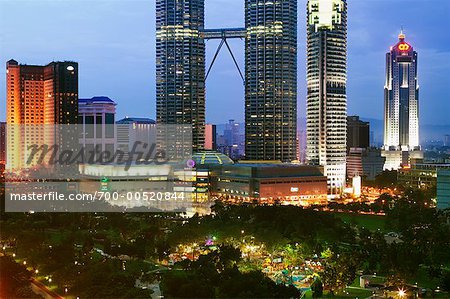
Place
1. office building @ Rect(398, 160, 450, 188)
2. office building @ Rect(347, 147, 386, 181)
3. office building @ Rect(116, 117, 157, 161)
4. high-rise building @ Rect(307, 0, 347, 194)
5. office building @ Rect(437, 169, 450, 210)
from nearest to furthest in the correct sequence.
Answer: office building @ Rect(437, 169, 450, 210) < high-rise building @ Rect(307, 0, 347, 194) < office building @ Rect(398, 160, 450, 188) < office building @ Rect(116, 117, 157, 161) < office building @ Rect(347, 147, 386, 181)

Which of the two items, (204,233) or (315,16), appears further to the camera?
(315,16)

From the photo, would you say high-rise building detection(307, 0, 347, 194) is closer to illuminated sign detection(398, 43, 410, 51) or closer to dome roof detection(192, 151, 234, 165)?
dome roof detection(192, 151, 234, 165)

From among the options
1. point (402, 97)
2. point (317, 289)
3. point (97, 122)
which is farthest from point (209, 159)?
point (402, 97)

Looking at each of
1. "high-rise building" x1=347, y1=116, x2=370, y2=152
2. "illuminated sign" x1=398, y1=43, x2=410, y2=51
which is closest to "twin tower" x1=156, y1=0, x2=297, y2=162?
"high-rise building" x1=347, y1=116, x2=370, y2=152

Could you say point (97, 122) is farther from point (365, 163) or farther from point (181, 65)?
point (365, 163)

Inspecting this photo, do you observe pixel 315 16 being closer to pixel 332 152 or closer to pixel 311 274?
pixel 332 152

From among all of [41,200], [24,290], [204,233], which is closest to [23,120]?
[41,200]

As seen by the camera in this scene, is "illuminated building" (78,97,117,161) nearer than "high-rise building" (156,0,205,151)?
No
